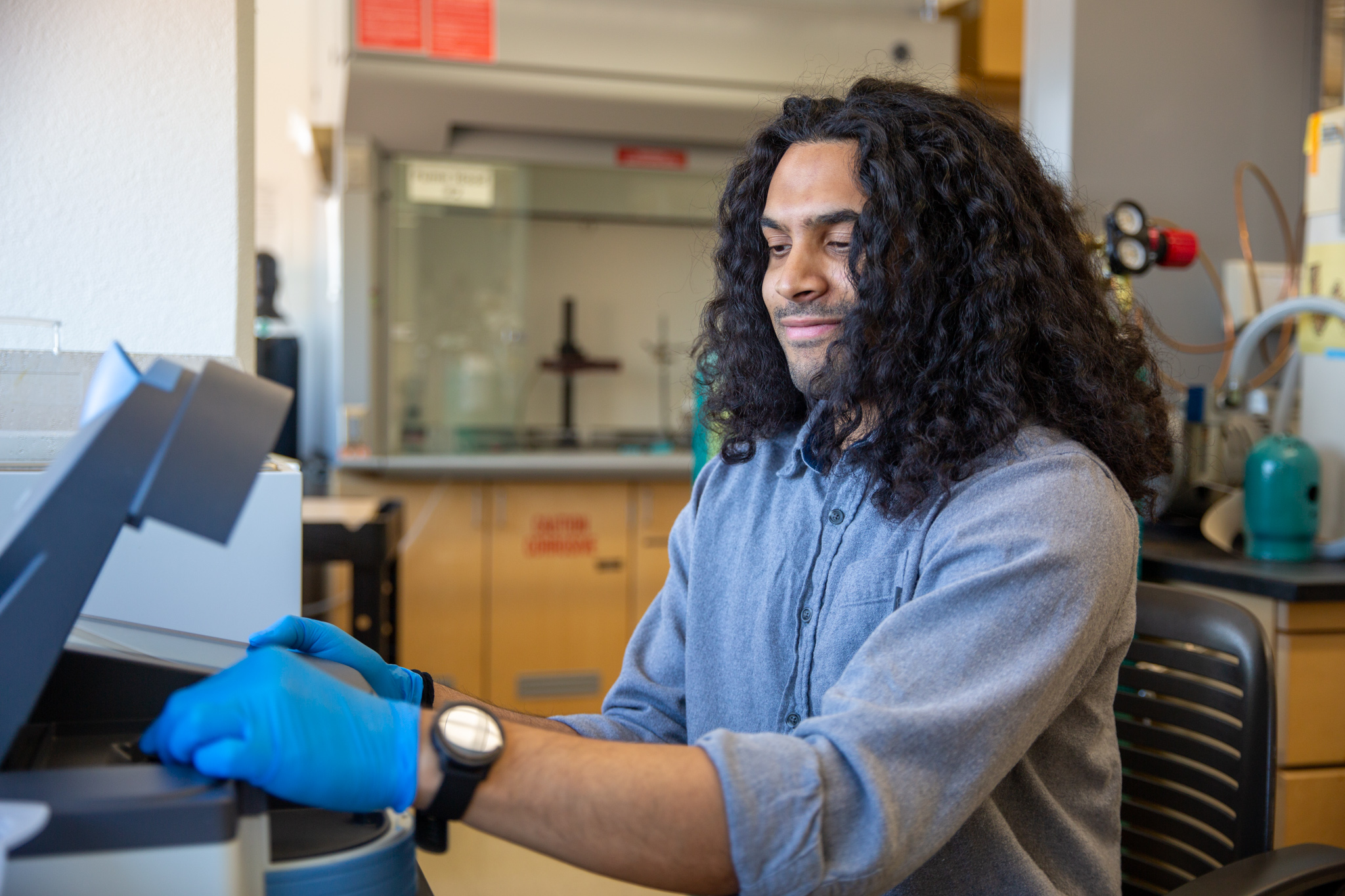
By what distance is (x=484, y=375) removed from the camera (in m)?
3.67

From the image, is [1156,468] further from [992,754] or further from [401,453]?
[401,453]

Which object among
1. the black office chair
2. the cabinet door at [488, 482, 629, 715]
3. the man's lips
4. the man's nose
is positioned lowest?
the cabinet door at [488, 482, 629, 715]

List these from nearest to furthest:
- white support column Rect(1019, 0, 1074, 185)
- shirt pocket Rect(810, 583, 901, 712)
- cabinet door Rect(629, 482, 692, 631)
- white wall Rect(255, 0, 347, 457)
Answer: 1. shirt pocket Rect(810, 583, 901, 712)
2. white support column Rect(1019, 0, 1074, 185)
3. cabinet door Rect(629, 482, 692, 631)
4. white wall Rect(255, 0, 347, 457)

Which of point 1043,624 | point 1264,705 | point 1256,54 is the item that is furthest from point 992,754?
point 1256,54

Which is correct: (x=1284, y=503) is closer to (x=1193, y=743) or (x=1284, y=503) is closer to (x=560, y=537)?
(x=1193, y=743)

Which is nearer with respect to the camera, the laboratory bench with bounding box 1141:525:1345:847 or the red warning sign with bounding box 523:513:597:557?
the laboratory bench with bounding box 1141:525:1345:847

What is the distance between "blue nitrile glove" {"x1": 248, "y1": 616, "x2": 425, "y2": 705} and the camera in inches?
29.9

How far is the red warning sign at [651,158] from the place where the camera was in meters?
3.48

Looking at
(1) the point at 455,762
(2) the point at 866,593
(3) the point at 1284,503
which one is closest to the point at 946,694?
(2) the point at 866,593

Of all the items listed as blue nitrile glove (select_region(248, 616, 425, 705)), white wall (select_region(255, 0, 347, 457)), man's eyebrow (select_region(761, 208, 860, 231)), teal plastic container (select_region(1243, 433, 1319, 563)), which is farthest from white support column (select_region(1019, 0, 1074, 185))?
white wall (select_region(255, 0, 347, 457))

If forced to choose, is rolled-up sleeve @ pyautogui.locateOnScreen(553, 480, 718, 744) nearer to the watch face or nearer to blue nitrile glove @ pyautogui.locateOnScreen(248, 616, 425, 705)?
blue nitrile glove @ pyautogui.locateOnScreen(248, 616, 425, 705)

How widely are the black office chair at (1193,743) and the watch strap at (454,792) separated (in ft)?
2.20

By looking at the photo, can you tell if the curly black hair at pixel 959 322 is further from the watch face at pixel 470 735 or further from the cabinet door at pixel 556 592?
the cabinet door at pixel 556 592

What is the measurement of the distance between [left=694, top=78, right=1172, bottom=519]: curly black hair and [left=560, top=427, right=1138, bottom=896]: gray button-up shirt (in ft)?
0.14
